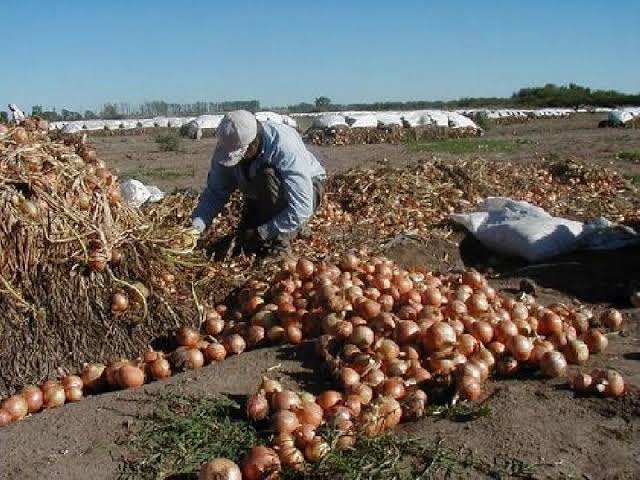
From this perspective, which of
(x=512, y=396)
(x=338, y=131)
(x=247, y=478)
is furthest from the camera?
(x=338, y=131)

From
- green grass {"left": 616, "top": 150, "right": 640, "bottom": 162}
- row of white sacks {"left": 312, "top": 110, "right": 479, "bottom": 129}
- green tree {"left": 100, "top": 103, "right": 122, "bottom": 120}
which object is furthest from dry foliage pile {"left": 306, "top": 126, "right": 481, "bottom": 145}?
green tree {"left": 100, "top": 103, "right": 122, "bottom": 120}

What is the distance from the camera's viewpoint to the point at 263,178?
5.32 metres

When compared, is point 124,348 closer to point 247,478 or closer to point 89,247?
point 89,247

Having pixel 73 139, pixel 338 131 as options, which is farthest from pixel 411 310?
pixel 338 131

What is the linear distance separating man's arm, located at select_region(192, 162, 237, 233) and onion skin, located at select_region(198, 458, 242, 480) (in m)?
3.07

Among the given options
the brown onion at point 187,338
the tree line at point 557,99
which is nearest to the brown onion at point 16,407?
the brown onion at point 187,338

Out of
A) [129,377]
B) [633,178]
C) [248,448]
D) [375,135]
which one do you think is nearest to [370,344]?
[248,448]

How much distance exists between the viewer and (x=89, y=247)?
3518mm

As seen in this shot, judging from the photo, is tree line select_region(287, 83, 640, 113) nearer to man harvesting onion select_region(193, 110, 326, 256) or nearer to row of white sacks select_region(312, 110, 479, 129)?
row of white sacks select_region(312, 110, 479, 129)

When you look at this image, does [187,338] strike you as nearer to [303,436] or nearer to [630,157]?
[303,436]

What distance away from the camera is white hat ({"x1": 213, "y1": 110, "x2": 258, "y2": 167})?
4934 millimetres

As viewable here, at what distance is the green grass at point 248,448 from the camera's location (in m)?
2.50

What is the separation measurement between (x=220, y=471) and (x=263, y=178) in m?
3.18

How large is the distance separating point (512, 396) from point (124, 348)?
6.22ft
